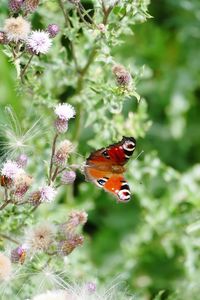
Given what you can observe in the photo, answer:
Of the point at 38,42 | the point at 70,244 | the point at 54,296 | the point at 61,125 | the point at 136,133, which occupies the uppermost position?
the point at 38,42

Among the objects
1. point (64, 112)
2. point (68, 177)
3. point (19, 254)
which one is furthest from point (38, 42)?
→ point (19, 254)

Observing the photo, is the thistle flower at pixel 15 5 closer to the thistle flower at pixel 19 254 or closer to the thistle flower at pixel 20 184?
the thistle flower at pixel 20 184

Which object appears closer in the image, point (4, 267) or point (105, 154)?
point (4, 267)

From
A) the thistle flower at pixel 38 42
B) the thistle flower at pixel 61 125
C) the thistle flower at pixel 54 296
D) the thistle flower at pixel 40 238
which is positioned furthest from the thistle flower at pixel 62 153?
Answer: the thistle flower at pixel 54 296

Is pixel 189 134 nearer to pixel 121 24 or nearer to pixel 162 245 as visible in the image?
pixel 162 245

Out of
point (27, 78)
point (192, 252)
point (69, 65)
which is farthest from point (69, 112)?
point (192, 252)

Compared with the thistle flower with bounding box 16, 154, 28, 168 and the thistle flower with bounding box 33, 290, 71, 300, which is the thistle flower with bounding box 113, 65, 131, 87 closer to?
the thistle flower with bounding box 16, 154, 28, 168

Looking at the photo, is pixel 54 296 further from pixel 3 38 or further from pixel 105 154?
pixel 3 38
